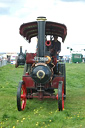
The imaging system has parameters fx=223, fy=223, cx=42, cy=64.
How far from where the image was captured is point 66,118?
16.3 feet

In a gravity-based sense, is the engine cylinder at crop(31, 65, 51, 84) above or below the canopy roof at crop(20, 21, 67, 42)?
below

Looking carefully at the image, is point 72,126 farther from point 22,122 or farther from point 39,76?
point 39,76

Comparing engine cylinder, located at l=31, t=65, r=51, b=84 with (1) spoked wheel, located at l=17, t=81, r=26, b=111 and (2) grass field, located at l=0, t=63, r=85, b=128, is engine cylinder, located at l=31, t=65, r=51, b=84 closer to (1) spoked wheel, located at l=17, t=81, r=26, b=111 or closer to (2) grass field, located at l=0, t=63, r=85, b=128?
(1) spoked wheel, located at l=17, t=81, r=26, b=111

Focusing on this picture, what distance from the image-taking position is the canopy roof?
6.10 meters

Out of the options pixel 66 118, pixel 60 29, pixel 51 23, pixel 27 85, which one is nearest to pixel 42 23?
pixel 51 23

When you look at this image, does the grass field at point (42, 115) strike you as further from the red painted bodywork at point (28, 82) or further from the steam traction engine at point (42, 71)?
the red painted bodywork at point (28, 82)

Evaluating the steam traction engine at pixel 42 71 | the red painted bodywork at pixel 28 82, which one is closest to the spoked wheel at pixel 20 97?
the steam traction engine at pixel 42 71

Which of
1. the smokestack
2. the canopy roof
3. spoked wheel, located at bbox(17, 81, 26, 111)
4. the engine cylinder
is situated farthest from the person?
spoked wheel, located at bbox(17, 81, 26, 111)

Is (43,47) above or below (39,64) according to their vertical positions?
above

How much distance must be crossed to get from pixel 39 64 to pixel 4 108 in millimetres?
1552

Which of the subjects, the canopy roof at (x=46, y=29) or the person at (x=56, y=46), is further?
the person at (x=56, y=46)

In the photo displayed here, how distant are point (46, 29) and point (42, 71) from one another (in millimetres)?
1699

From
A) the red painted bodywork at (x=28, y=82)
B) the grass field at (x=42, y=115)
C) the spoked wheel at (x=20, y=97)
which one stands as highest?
the red painted bodywork at (x=28, y=82)

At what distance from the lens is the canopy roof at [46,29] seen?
20.0ft
